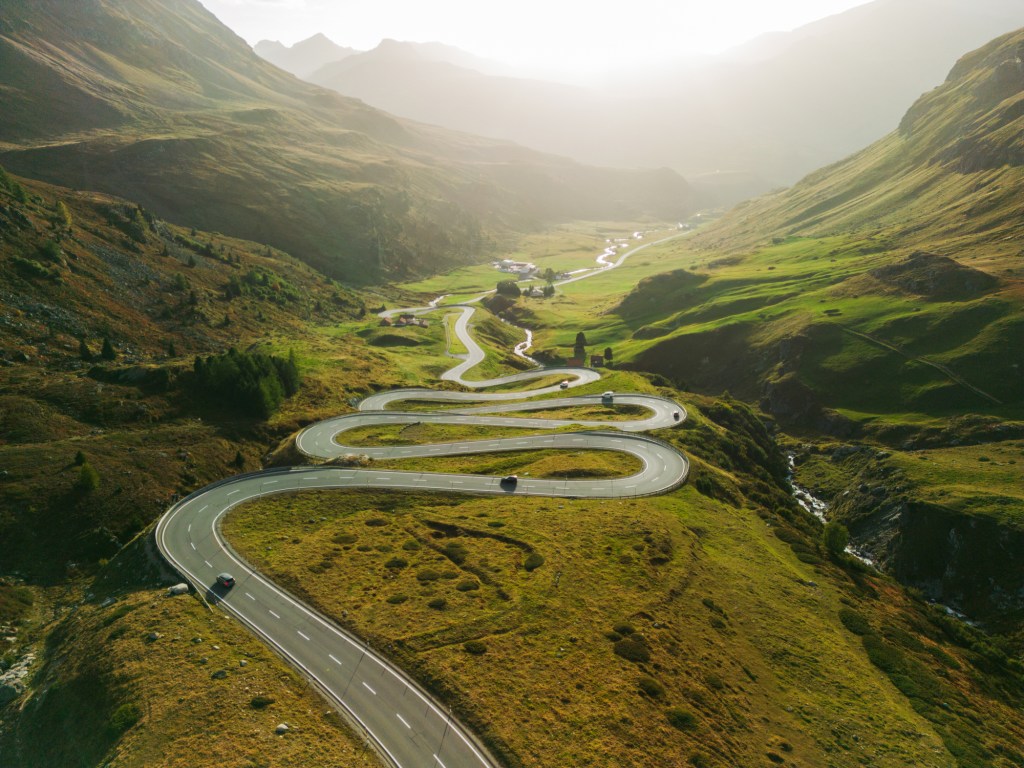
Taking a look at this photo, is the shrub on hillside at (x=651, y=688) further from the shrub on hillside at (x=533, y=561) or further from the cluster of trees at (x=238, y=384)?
the cluster of trees at (x=238, y=384)

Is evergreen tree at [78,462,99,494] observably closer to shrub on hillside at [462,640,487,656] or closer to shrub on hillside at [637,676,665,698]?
shrub on hillside at [462,640,487,656]

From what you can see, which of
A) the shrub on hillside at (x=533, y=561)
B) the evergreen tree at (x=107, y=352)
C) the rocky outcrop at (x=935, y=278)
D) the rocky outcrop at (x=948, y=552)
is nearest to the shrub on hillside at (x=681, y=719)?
the shrub on hillside at (x=533, y=561)

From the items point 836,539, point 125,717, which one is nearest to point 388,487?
point 125,717

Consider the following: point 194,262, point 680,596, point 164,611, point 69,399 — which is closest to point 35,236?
point 194,262

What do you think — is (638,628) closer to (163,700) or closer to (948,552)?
(163,700)

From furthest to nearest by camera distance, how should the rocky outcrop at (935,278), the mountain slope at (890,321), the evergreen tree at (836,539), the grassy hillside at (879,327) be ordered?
the rocky outcrop at (935,278), the mountain slope at (890,321), the grassy hillside at (879,327), the evergreen tree at (836,539)

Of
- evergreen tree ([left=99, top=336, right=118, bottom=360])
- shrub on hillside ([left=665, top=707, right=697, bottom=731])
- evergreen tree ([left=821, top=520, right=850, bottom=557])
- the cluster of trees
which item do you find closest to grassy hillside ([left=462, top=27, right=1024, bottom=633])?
evergreen tree ([left=821, top=520, right=850, bottom=557])

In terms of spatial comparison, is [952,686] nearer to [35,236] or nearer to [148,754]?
[148,754]

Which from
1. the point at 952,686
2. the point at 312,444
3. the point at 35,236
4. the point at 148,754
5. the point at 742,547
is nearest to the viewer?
the point at 148,754
